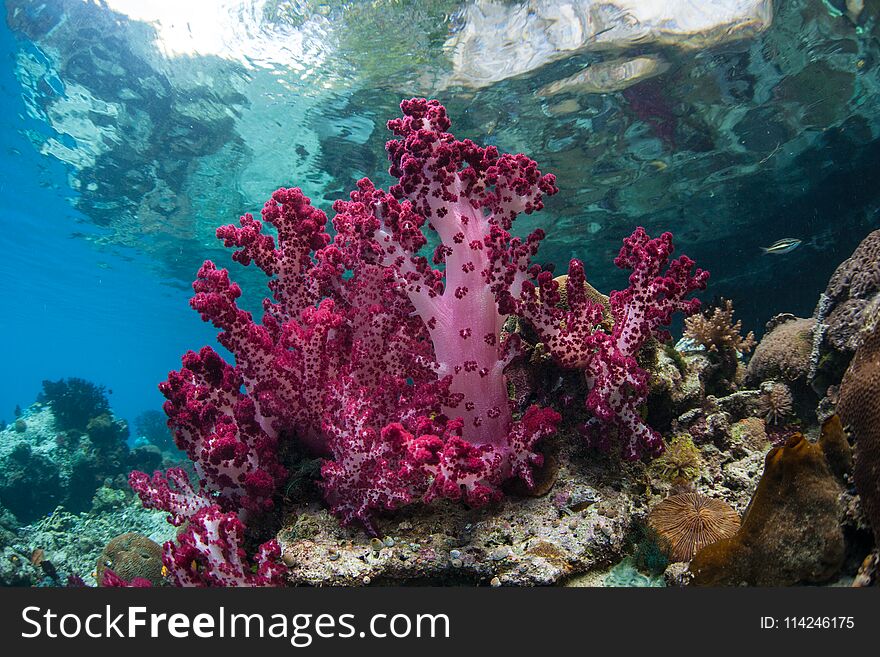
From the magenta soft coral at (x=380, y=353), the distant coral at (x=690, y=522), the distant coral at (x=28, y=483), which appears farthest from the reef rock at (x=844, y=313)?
the distant coral at (x=28, y=483)

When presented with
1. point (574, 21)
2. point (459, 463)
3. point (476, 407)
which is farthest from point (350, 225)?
point (574, 21)

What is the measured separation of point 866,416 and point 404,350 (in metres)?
2.40

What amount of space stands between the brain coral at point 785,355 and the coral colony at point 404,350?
2.08 metres

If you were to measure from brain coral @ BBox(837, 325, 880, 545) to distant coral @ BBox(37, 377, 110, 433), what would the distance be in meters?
19.8

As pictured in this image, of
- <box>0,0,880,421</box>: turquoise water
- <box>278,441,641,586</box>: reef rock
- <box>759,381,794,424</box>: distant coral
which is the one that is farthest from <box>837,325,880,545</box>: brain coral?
<box>0,0,880,421</box>: turquoise water

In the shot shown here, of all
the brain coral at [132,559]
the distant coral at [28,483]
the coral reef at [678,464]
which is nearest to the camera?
the coral reef at [678,464]

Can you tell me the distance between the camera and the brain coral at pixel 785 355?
4.23m

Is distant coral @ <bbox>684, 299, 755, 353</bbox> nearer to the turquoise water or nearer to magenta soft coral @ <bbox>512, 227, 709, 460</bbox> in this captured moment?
magenta soft coral @ <bbox>512, 227, 709, 460</bbox>

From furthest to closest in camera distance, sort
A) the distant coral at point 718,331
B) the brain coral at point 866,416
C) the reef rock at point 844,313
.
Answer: the distant coral at point 718,331, the reef rock at point 844,313, the brain coral at point 866,416

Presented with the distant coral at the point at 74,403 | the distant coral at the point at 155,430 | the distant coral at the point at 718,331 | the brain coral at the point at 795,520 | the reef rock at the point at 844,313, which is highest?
the distant coral at the point at 155,430

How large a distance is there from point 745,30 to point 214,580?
13389 mm

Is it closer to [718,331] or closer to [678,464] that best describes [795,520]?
[678,464]

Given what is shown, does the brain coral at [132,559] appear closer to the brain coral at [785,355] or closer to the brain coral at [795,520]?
the brain coral at [795,520]

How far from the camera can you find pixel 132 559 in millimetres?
5711
